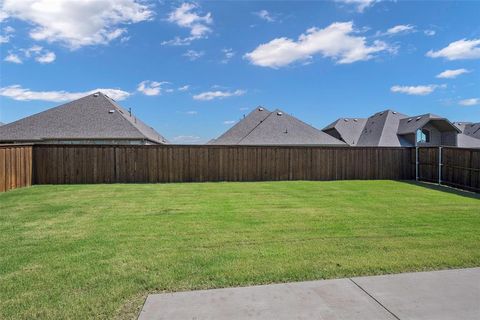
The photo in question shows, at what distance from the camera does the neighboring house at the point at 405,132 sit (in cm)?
2991

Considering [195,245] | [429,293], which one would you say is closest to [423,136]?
[195,245]

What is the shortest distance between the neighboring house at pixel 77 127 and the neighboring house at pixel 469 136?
93.9 feet

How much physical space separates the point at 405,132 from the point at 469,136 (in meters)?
9.35

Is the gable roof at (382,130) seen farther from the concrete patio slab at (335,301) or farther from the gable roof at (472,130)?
the concrete patio slab at (335,301)

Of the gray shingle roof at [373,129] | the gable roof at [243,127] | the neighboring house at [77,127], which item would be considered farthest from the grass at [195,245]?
the gray shingle roof at [373,129]

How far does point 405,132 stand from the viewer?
30.5m

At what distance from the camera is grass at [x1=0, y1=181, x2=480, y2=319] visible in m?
3.57

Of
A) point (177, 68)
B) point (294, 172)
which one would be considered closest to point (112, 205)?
point (294, 172)

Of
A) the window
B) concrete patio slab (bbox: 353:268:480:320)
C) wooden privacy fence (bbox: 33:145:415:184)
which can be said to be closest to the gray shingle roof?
the window

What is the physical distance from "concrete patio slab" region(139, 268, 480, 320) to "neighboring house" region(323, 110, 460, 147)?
27.9m

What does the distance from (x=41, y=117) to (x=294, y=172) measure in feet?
49.8

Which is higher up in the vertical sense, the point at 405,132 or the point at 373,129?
the point at 373,129

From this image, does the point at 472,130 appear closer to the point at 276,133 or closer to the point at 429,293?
the point at 276,133

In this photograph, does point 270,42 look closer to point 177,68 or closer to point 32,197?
point 177,68
